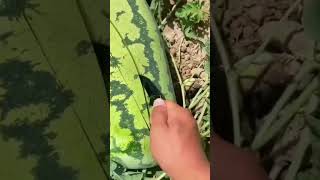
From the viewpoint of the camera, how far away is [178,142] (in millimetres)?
1194

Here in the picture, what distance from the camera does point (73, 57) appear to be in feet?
3.92

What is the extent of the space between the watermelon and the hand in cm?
1

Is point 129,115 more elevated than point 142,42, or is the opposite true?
point 142,42

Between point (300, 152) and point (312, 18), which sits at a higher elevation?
point (312, 18)

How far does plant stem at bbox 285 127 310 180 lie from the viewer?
117 cm

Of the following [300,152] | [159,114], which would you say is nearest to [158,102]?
[159,114]

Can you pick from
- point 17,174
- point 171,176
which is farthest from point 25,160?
point 171,176

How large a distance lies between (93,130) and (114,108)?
0.17 ft

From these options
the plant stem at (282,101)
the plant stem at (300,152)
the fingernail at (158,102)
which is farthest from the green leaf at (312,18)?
the fingernail at (158,102)

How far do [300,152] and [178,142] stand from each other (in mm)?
207

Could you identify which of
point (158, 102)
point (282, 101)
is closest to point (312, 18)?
point (282, 101)

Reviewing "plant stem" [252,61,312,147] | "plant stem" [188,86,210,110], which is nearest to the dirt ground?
"plant stem" [188,86,210,110]

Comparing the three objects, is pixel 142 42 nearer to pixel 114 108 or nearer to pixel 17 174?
pixel 114 108

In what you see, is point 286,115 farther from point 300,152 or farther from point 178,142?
point 178,142
